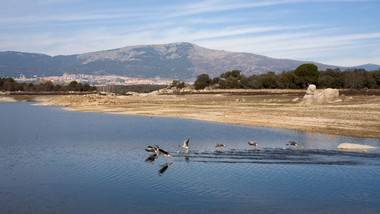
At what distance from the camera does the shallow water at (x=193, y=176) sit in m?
20.2

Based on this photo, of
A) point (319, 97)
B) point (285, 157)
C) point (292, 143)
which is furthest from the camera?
point (319, 97)

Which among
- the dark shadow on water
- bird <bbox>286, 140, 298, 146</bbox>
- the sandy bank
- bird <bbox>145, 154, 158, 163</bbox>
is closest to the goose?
bird <bbox>286, 140, 298, 146</bbox>

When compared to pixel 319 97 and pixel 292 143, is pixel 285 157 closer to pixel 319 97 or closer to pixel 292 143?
pixel 292 143

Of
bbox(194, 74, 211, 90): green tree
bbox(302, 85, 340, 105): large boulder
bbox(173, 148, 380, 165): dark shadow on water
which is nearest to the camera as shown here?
bbox(173, 148, 380, 165): dark shadow on water

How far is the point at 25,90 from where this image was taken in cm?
19588

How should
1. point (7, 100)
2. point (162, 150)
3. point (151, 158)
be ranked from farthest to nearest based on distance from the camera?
point (7, 100) → point (162, 150) → point (151, 158)

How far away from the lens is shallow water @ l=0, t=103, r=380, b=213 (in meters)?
20.2

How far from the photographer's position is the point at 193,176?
25781mm

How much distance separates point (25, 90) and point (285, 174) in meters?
181

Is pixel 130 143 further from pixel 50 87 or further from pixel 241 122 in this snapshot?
pixel 50 87

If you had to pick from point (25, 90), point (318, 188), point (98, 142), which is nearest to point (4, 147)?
point (98, 142)

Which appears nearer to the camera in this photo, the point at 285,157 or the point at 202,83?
the point at 285,157

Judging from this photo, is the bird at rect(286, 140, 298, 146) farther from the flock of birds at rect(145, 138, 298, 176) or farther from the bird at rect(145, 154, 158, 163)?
the bird at rect(145, 154, 158, 163)

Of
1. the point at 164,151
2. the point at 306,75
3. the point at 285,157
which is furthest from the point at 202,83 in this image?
the point at 285,157
